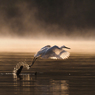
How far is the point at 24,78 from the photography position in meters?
23.9

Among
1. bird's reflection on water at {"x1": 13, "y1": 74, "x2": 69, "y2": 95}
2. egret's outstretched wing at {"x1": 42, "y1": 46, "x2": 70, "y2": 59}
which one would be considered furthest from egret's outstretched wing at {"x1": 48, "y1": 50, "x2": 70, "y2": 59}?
bird's reflection on water at {"x1": 13, "y1": 74, "x2": 69, "y2": 95}

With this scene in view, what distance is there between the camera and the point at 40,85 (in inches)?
828

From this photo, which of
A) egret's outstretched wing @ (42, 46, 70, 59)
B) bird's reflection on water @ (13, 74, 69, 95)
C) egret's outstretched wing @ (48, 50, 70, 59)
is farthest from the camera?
egret's outstretched wing @ (42, 46, 70, 59)

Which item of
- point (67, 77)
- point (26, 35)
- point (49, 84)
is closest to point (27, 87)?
point (49, 84)

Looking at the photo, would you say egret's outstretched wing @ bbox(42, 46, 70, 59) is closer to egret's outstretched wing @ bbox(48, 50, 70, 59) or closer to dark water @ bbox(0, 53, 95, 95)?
egret's outstretched wing @ bbox(48, 50, 70, 59)

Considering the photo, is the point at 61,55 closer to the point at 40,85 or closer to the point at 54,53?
the point at 54,53

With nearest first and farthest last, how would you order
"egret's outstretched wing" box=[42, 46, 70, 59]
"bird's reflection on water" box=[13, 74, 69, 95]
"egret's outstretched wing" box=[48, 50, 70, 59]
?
"bird's reflection on water" box=[13, 74, 69, 95], "egret's outstretched wing" box=[48, 50, 70, 59], "egret's outstretched wing" box=[42, 46, 70, 59]

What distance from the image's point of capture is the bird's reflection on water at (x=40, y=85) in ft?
63.0

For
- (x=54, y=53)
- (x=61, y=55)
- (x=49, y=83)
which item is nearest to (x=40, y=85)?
(x=49, y=83)

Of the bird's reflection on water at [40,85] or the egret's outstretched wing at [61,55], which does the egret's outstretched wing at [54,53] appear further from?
the bird's reflection on water at [40,85]

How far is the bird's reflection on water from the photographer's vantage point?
1919 centimetres

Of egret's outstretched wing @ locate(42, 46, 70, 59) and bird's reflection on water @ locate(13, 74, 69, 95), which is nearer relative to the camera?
bird's reflection on water @ locate(13, 74, 69, 95)

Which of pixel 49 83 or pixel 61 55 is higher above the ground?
pixel 61 55

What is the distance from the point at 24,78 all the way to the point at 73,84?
352 cm
